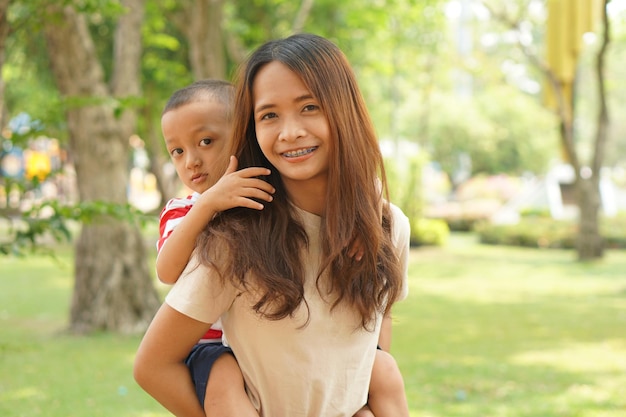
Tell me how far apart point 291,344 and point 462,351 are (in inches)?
264

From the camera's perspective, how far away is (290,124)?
1.90 meters

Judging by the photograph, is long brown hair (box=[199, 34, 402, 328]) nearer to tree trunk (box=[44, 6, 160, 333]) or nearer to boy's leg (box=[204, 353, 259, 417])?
boy's leg (box=[204, 353, 259, 417])

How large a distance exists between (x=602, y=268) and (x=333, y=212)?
1525 cm

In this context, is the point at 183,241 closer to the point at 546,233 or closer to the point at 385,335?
the point at 385,335

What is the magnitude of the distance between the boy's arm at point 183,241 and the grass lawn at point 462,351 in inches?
28.7

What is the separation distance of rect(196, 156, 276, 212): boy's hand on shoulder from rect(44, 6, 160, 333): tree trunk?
6.72 m

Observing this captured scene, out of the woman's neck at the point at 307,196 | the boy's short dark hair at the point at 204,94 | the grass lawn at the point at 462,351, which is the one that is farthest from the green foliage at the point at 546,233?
the woman's neck at the point at 307,196

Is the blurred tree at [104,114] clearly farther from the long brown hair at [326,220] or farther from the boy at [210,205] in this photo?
the long brown hair at [326,220]

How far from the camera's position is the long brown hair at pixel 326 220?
6.13 feet

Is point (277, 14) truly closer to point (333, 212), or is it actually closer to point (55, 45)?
point (55, 45)

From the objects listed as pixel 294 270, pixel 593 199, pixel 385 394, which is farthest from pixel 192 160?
pixel 593 199

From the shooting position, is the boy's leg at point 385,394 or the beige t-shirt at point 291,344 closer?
the beige t-shirt at point 291,344

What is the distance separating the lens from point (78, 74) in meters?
8.66

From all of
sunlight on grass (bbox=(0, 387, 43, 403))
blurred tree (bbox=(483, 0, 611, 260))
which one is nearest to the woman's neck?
sunlight on grass (bbox=(0, 387, 43, 403))
